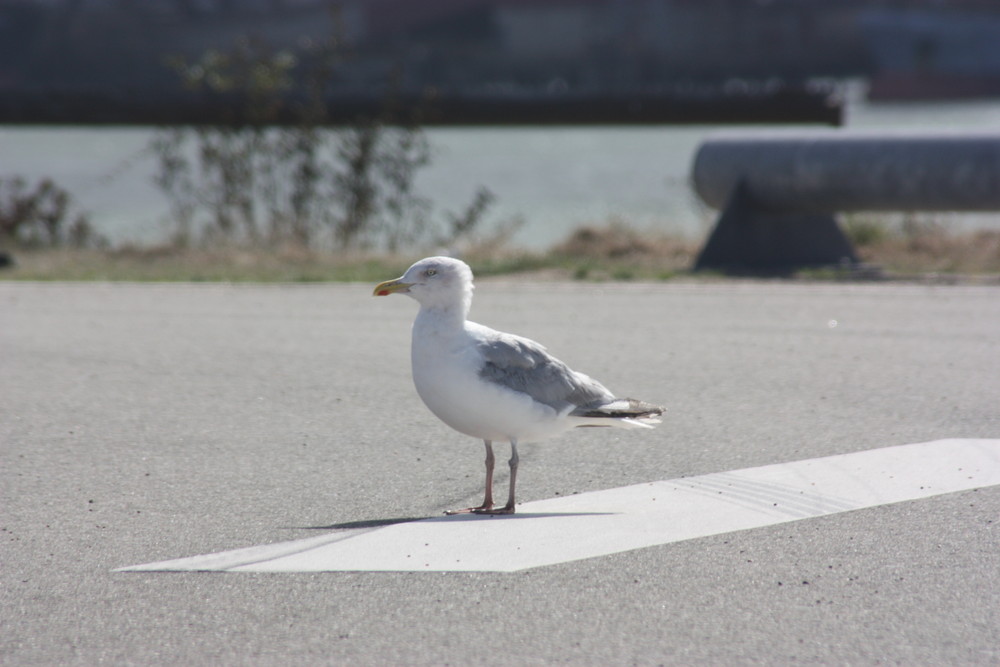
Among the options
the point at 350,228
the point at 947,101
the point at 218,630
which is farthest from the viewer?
the point at 947,101

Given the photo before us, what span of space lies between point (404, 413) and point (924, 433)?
2.80m

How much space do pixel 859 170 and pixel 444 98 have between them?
32.6ft

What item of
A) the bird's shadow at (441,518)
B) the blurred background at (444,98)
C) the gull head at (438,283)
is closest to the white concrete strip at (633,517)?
the bird's shadow at (441,518)

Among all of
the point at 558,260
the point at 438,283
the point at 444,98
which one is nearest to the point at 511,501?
the point at 438,283

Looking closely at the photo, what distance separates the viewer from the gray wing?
15.9 ft

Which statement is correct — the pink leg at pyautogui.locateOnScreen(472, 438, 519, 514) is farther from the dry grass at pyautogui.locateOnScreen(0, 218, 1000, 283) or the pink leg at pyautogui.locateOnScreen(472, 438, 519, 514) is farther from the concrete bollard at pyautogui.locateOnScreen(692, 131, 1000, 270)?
the concrete bollard at pyautogui.locateOnScreen(692, 131, 1000, 270)

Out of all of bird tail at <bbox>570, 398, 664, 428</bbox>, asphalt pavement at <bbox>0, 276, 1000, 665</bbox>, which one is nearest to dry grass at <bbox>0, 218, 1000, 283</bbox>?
asphalt pavement at <bbox>0, 276, 1000, 665</bbox>

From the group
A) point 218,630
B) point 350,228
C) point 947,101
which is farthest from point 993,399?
point 947,101

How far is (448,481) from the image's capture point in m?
5.55

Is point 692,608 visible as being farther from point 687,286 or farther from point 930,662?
point 687,286

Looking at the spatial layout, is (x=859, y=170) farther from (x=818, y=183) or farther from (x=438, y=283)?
(x=438, y=283)

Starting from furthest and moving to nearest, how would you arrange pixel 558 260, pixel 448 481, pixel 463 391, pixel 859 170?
pixel 558 260 → pixel 859 170 → pixel 448 481 → pixel 463 391

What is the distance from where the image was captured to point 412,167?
56.2 ft

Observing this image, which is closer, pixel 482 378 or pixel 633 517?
pixel 482 378
